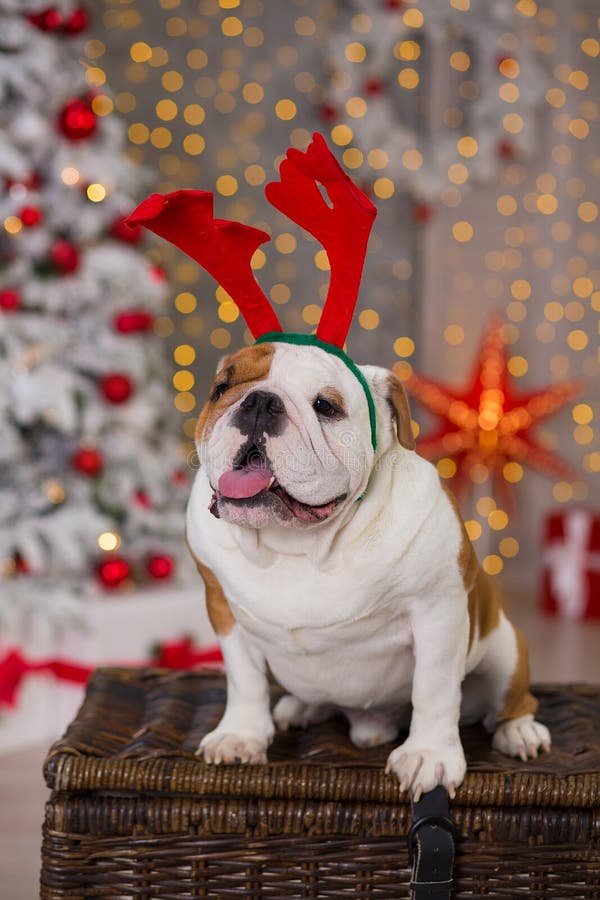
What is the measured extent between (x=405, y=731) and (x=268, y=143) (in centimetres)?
310

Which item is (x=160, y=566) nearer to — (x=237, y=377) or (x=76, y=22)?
(x=76, y=22)

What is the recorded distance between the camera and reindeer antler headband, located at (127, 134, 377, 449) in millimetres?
1317

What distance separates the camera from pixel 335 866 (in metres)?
1.37

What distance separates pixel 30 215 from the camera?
279 cm

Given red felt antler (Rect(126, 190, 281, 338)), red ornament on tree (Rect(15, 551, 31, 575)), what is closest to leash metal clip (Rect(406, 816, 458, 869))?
red felt antler (Rect(126, 190, 281, 338))

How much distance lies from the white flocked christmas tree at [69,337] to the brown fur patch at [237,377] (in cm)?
145

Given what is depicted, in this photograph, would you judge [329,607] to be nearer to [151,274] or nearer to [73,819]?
[73,819]

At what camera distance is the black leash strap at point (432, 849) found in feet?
4.33

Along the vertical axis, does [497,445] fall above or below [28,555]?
above

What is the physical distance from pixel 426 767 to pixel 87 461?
169 cm

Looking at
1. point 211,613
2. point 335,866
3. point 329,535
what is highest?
point 329,535

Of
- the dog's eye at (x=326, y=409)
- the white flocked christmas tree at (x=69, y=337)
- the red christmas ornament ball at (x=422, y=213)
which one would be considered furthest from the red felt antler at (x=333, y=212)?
the red christmas ornament ball at (x=422, y=213)

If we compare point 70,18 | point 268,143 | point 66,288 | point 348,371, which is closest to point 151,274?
point 66,288

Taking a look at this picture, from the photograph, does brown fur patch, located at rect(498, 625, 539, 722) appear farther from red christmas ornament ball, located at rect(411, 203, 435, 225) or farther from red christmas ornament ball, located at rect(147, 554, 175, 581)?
red christmas ornament ball, located at rect(411, 203, 435, 225)
